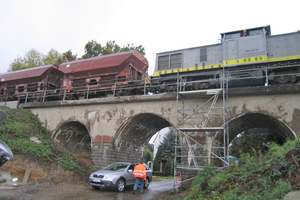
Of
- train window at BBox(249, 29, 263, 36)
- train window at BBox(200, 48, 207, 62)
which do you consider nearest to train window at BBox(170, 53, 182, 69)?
train window at BBox(200, 48, 207, 62)

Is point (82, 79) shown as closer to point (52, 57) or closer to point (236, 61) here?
point (236, 61)

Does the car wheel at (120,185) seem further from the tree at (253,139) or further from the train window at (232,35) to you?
the tree at (253,139)

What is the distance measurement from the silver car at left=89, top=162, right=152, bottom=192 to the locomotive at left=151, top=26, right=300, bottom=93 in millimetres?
4318

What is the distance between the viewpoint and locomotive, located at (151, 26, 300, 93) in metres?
10.9

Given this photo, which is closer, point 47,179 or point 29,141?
point 47,179

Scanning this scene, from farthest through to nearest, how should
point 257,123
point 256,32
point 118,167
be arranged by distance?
1. point 256,32
2. point 257,123
3. point 118,167

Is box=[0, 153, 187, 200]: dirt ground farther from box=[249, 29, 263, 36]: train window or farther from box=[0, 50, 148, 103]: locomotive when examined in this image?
box=[249, 29, 263, 36]: train window

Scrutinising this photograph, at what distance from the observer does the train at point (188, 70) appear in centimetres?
1103

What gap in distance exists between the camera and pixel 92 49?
94.4 feet

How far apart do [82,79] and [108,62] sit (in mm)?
2694

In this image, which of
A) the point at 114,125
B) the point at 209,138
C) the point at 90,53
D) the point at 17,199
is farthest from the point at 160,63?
the point at 90,53

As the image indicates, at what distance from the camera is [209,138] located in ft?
33.3

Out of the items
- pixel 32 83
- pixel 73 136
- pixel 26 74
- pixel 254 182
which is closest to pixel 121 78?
pixel 73 136

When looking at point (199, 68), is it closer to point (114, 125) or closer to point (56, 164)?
point (114, 125)
